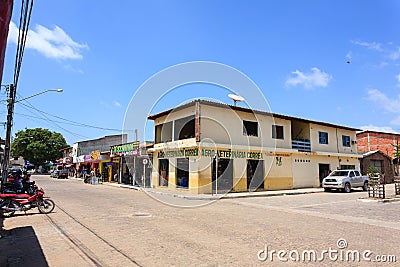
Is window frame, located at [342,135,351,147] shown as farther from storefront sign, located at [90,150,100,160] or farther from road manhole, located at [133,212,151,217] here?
storefront sign, located at [90,150,100,160]

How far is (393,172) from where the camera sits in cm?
3425

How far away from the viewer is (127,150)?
28.8 m

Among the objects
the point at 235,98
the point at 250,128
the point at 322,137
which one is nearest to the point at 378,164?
the point at 322,137

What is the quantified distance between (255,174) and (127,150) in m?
13.3

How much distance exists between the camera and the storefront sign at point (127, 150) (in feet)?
88.1

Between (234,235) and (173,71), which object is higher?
(173,71)

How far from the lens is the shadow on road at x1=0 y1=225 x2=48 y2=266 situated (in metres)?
5.25

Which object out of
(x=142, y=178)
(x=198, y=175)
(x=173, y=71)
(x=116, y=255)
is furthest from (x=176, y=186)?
(x=116, y=255)

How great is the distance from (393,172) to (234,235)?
3502 cm

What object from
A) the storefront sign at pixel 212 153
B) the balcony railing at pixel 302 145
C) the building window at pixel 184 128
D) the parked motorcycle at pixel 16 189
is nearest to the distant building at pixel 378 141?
the balcony railing at pixel 302 145

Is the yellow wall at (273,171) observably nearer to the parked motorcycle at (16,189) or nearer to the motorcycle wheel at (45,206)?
the motorcycle wheel at (45,206)

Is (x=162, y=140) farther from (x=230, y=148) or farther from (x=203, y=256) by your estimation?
(x=203, y=256)

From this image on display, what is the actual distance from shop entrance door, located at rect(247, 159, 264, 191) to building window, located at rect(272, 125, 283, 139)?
103 inches

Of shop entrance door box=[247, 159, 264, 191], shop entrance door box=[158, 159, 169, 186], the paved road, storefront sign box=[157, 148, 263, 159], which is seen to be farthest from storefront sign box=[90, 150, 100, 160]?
the paved road
